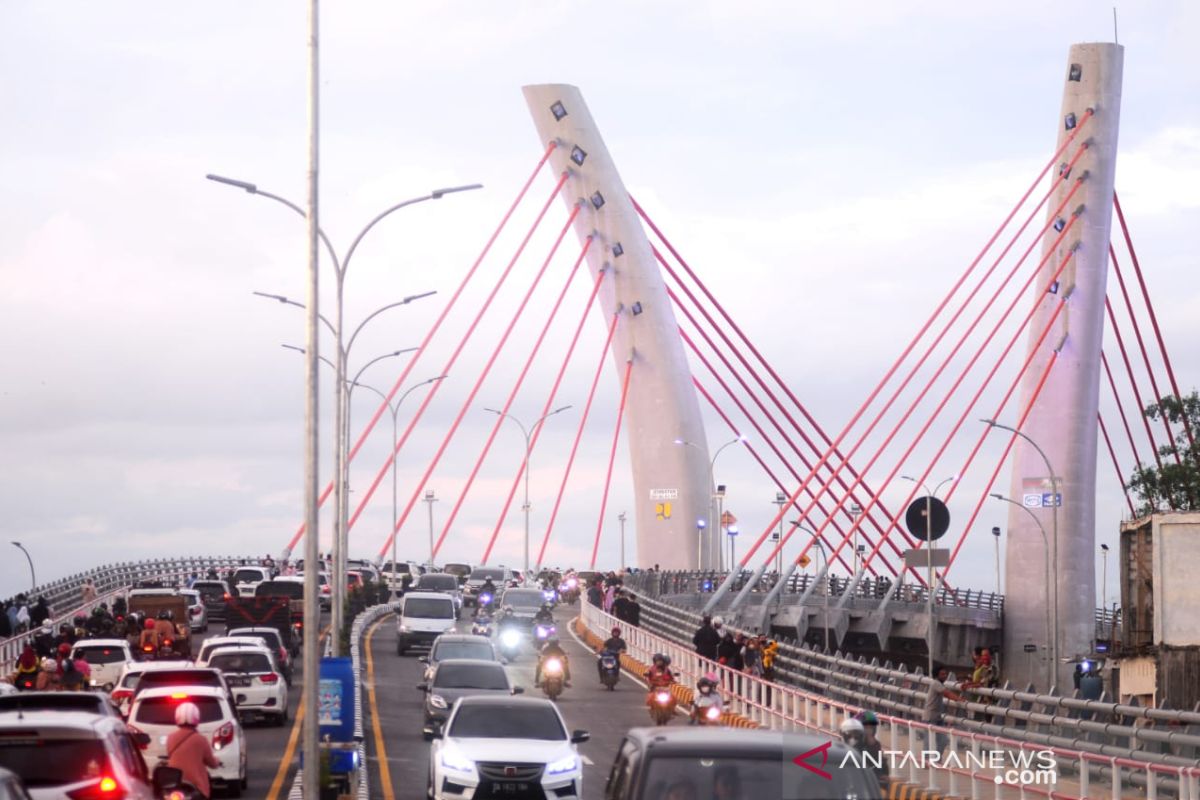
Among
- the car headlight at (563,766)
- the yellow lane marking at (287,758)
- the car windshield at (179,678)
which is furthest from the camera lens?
the car windshield at (179,678)

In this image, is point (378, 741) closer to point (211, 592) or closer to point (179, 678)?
point (179, 678)

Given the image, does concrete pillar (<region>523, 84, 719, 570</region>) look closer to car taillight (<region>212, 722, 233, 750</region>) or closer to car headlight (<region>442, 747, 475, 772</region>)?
car taillight (<region>212, 722, 233, 750</region>)

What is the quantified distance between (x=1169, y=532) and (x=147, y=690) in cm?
3542

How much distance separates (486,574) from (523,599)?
1159 inches

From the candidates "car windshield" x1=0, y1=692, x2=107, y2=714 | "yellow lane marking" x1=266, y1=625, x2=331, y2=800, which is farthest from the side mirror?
"yellow lane marking" x1=266, y1=625, x2=331, y2=800

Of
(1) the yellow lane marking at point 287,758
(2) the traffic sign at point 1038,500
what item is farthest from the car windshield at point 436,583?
(1) the yellow lane marking at point 287,758

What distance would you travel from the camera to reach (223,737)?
26.5m

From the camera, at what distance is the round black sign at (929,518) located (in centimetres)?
3384

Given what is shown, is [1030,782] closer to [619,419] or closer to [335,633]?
[335,633]

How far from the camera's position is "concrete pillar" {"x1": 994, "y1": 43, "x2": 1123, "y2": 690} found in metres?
80.0

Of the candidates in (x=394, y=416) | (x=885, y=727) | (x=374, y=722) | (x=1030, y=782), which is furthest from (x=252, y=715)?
(x=394, y=416)

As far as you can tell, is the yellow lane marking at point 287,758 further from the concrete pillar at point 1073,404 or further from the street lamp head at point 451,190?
the concrete pillar at point 1073,404

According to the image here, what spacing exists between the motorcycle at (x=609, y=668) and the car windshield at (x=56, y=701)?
91.8 ft

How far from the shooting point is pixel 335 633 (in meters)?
45.2
